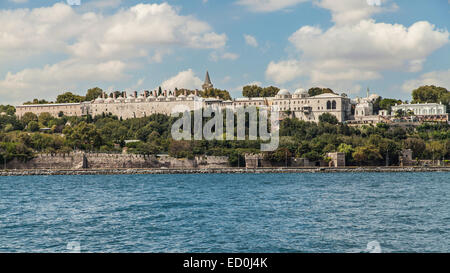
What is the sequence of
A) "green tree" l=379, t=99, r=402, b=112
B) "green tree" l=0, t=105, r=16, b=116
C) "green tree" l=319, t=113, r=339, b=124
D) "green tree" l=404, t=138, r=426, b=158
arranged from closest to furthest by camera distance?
"green tree" l=404, t=138, r=426, b=158 < "green tree" l=319, t=113, r=339, b=124 < "green tree" l=379, t=99, r=402, b=112 < "green tree" l=0, t=105, r=16, b=116

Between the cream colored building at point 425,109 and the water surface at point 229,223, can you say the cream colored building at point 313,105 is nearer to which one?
the cream colored building at point 425,109

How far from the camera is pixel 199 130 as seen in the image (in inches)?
2299

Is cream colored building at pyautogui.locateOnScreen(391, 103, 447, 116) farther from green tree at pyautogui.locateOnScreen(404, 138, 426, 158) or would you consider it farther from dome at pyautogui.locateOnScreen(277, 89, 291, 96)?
green tree at pyautogui.locateOnScreen(404, 138, 426, 158)

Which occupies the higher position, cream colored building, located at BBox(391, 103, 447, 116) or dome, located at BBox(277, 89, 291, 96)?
dome, located at BBox(277, 89, 291, 96)

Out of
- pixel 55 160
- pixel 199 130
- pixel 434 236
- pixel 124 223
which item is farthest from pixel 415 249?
pixel 199 130

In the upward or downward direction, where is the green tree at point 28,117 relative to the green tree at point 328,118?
Result: upward

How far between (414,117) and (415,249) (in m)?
64.9

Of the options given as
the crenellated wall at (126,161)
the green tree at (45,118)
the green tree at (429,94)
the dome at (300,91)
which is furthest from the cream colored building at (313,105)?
the green tree at (45,118)

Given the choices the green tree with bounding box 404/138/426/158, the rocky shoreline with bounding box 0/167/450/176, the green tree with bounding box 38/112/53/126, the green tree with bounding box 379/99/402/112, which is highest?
the green tree with bounding box 379/99/402/112

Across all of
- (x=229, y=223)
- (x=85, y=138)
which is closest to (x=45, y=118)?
(x=85, y=138)

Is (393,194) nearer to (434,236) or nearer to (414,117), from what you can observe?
(434,236)

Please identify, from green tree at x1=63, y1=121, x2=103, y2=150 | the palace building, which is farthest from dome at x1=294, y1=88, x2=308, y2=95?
green tree at x1=63, y1=121, x2=103, y2=150

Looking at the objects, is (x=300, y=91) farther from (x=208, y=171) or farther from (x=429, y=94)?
(x=208, y=171)

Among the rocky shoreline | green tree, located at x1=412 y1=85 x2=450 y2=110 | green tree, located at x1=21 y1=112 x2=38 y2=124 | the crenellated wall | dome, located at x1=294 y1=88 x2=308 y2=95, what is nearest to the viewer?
the rocky shoreline
